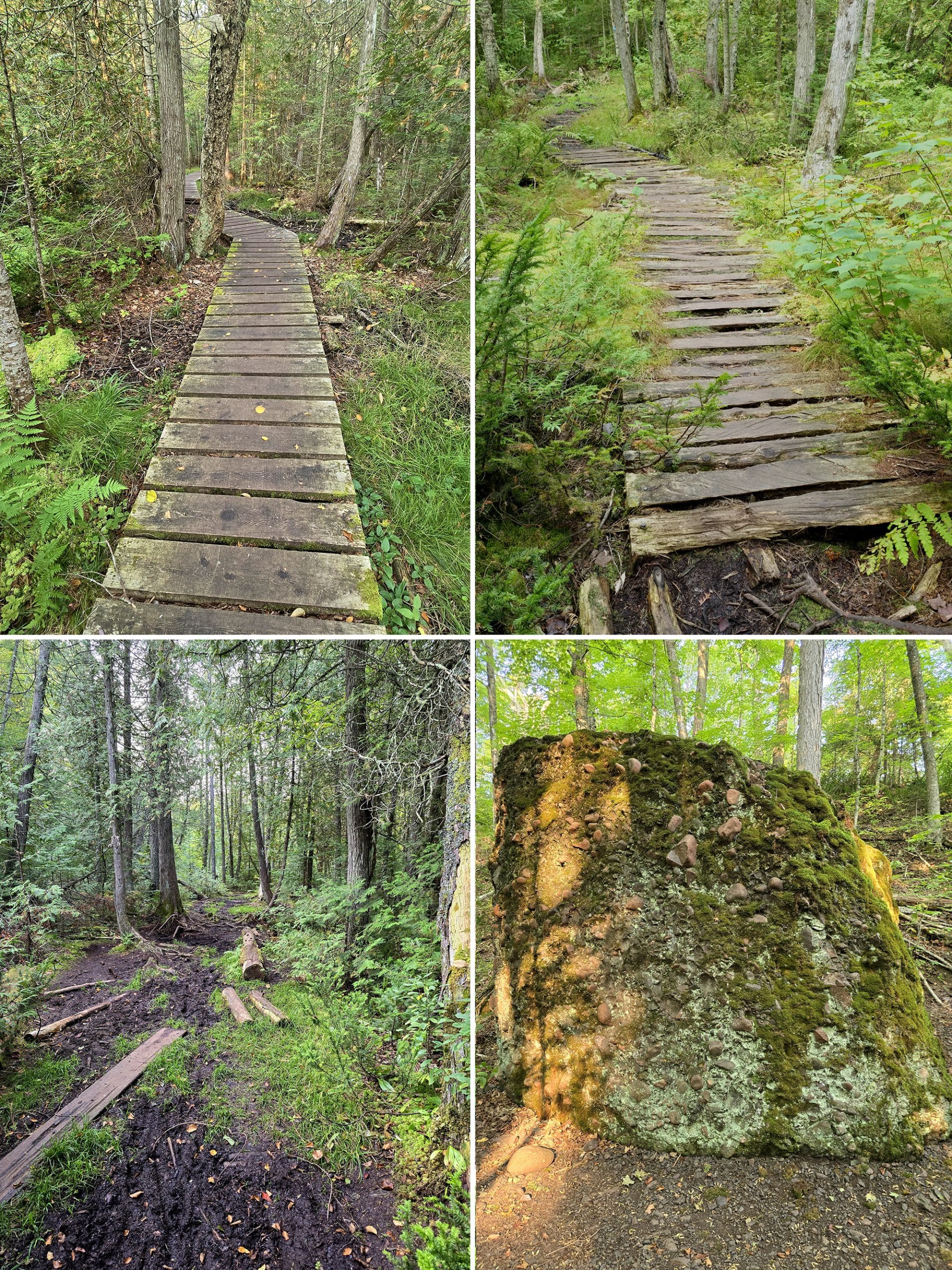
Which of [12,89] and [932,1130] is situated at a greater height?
[12,89]

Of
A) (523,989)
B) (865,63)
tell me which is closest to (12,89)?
(523,989)

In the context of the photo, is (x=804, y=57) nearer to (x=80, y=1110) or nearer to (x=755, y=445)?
(x=755, y=445)

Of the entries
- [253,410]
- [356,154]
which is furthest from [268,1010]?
[356,154]

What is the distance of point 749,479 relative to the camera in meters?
3.71

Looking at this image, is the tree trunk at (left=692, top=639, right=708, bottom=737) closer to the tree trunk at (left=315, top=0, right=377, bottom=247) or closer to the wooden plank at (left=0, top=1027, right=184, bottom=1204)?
the wooden plank at (left=0, top=1027, right=184, bottom=1204)

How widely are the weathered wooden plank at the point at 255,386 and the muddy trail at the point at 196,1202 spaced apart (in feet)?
17.9

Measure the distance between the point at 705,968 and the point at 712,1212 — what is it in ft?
2.82

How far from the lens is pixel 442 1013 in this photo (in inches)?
148

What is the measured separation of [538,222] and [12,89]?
18.8ft

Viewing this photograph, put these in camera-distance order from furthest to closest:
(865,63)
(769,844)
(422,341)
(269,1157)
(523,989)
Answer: (865,63) → (422,341) → (269,1157) → (523,989) → (769,844)

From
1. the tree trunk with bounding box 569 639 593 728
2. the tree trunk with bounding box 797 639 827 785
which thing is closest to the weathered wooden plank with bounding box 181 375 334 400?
the tree trunk with bounding box 569 639 593 728

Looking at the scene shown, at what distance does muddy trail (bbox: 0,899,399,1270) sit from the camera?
3.11 meters

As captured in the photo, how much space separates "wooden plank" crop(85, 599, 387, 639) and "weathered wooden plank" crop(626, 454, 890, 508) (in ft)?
6.24

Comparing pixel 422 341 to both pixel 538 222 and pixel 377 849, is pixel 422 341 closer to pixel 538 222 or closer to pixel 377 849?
pixel 538 222
